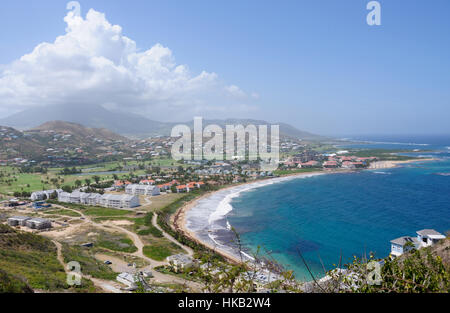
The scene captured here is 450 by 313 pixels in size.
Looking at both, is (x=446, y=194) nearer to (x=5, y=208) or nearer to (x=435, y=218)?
(x=435, y=218)

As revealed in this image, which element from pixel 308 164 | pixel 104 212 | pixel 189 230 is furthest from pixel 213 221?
pixel 308 164

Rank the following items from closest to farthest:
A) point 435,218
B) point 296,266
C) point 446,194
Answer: point 296,266, point 435,218, point 446,194

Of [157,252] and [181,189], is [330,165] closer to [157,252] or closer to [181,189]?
[181,189]

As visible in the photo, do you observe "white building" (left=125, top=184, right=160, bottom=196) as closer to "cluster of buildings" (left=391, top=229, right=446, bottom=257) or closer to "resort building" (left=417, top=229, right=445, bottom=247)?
"cluster of buildings" (left=391, top=229, right=446, bottom=257)

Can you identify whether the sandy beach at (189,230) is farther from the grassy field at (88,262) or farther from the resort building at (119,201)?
the grassy field at (88,262)

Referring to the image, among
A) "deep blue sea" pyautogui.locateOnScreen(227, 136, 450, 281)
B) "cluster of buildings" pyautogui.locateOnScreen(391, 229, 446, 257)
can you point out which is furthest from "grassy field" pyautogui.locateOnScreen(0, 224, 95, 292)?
"cluster of buildings" pyautogui.locateOnScreen(391, 229, 446, 257)
